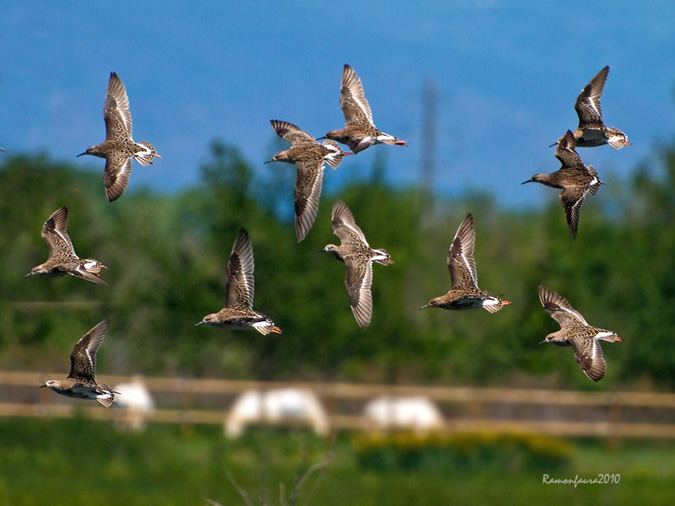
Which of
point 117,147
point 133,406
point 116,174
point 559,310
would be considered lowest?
point 133,406

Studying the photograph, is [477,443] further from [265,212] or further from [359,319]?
[359,319]

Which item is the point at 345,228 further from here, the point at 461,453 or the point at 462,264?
the point at 461,453

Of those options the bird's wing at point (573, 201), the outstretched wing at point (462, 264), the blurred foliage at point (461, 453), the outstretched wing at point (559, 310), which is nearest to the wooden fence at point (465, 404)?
the blurred foliage at point (461, 453)

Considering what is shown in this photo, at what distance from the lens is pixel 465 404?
46375mm

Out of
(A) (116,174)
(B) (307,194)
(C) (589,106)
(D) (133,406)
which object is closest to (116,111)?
(A) (116,174)

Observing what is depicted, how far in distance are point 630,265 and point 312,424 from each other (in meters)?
12.5

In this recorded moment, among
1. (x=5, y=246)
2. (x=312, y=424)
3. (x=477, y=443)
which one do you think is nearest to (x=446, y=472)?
(x=477, y=443)

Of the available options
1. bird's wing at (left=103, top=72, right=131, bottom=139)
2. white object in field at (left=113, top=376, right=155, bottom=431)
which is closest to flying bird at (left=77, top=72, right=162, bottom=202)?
bird's wing at (left=103, top=72, right=131, bottom=139)

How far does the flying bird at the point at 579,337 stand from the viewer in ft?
36.5

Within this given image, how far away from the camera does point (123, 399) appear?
40906 millimetres

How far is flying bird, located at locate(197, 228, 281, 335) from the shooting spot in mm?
12477

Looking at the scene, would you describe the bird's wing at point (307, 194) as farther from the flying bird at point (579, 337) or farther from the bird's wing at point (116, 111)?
the flying bird at point (579, 337)

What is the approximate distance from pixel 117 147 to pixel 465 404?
112ft

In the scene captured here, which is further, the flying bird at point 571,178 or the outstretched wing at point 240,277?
the outstretched wing at point 240,277
